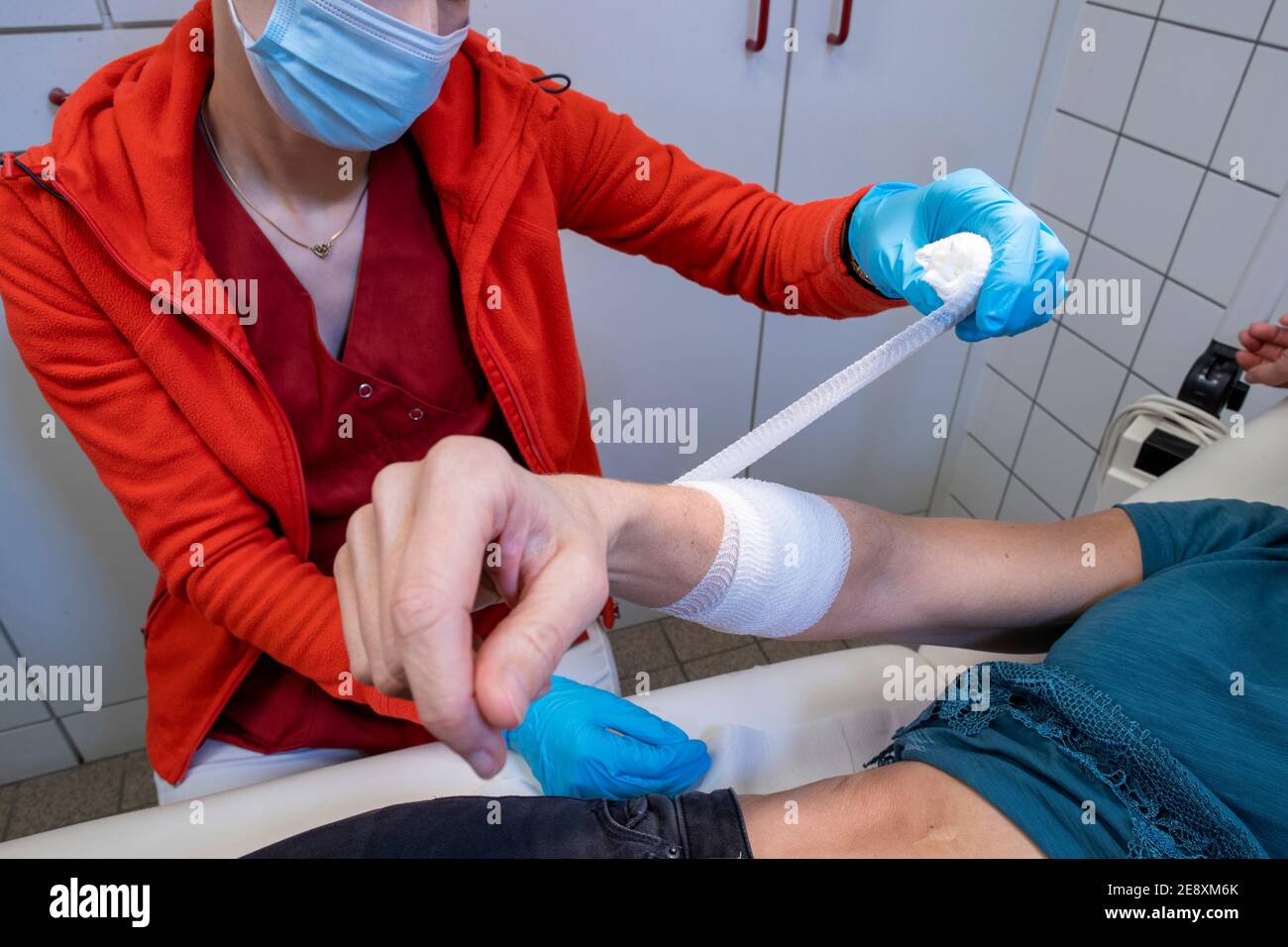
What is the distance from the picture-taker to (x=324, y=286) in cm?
91

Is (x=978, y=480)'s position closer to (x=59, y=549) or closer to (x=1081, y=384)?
(x=1081, y=384)

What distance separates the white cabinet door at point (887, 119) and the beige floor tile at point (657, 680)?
48 cm

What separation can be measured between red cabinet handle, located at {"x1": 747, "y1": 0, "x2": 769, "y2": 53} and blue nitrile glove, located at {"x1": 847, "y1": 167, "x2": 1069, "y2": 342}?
0.52 meters

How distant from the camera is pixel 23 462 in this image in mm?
1262

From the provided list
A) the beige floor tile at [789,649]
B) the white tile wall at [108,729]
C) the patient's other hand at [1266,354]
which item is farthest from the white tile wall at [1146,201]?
the white tile wall at [108,729]

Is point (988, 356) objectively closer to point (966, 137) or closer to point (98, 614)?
point (966, 137)

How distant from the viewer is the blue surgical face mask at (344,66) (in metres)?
0.72

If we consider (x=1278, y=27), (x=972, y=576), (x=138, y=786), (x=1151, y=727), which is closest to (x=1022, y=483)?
(x=1278, y=27)

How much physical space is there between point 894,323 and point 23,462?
1.52m

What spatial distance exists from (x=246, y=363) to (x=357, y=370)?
0.12 metres

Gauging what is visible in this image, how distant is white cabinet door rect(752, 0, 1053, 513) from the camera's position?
141 centimetres

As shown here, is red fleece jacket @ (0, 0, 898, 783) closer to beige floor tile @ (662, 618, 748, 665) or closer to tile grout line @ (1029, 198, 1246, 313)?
tile grout line @ (1029, 198, 1246, 313)

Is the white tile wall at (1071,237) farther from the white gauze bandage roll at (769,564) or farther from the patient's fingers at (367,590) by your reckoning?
the patient's fingers at (367,590)
